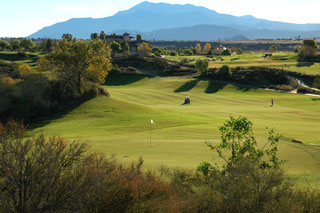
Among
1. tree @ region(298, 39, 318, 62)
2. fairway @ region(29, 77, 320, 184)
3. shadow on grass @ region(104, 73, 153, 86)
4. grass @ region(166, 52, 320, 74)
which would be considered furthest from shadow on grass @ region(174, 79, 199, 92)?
tree @ region(298, 39, 318, 62)

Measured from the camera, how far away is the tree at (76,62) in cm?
5706

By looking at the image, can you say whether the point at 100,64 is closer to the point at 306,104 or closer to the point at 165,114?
the point at 165,114

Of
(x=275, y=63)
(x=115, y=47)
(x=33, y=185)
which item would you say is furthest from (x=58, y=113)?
(x=275, y=63)

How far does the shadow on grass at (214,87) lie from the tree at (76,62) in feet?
110

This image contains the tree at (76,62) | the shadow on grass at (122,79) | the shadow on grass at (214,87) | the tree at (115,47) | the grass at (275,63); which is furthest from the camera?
the tree at (115,47)

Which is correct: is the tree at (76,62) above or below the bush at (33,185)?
above

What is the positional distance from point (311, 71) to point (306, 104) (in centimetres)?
4776

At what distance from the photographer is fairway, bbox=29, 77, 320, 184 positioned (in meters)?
23.5

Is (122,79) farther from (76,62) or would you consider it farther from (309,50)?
(309,50)

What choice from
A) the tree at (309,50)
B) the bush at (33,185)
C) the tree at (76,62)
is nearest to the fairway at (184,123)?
the tree at (76,62)

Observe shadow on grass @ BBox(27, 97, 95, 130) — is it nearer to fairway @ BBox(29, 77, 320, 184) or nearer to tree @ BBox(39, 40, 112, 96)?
fairway @ BBox(29, 77, 320, 184)

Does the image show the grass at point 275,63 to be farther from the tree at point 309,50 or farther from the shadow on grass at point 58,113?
the shadow on grass at point 58,113

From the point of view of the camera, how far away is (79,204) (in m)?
11.9

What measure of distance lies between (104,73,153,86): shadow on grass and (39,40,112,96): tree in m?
40.3
